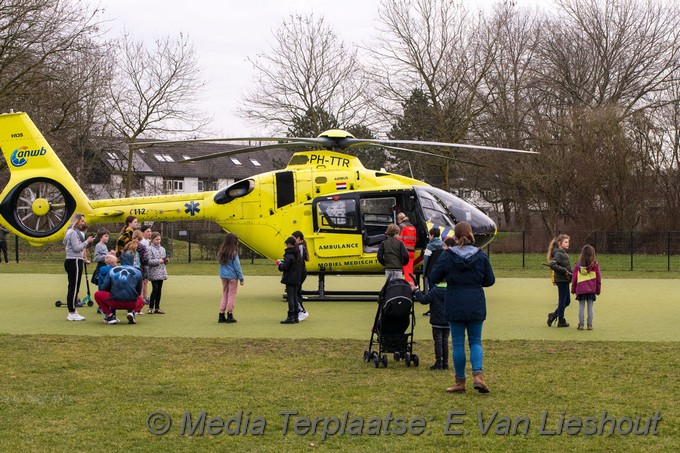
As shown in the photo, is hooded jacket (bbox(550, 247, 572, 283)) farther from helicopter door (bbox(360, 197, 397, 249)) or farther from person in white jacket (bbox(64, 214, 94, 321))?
person in white jacket (bbox(64, 214, 94, 321))

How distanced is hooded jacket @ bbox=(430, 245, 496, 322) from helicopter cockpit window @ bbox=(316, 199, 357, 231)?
8956 millimetres

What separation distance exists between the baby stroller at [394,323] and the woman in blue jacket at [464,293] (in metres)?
1.50

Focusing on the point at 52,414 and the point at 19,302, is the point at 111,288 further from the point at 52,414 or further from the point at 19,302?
the point at 52,414

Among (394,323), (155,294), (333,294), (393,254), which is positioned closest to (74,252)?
(155,294)

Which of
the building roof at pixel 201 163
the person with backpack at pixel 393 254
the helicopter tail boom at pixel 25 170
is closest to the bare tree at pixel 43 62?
the helicopter tail boom at pixel 25 170

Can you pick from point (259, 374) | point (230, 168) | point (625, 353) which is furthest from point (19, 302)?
point (230, 168)

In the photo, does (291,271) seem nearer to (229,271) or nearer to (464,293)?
(229,271)

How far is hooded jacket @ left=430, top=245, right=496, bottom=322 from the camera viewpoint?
8.32 metres

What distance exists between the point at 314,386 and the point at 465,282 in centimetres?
190

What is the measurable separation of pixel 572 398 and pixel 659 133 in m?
31.5

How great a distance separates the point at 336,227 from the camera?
17.5 m

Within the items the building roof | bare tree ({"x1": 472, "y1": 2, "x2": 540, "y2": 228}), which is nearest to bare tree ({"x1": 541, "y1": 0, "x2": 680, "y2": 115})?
bare tree ({"x1": 472, "y1": 2, "x2": 540, "y2": 228})

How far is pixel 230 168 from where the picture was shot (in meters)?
76.3

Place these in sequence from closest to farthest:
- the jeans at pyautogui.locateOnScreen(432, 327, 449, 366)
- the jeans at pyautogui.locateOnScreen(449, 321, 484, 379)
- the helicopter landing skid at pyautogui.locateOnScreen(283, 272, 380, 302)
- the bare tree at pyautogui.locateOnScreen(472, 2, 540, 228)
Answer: the jeans at pyautogui.locateOnScreen(449, 321, 484, 379), the jeans at pyautogui.locateOnScreen(432, 327, 449, 366), the helicopter landing skid at pyautogui.locateOnScreen(283, 272, 380, 302), the bare tree at pyautogui.locateOnScreen(472, 2, 540, 228)
